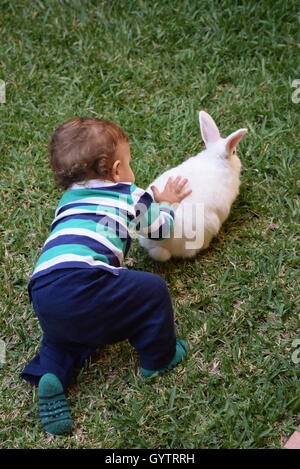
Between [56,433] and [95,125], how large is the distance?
1.19 metres

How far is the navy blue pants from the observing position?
243 cm

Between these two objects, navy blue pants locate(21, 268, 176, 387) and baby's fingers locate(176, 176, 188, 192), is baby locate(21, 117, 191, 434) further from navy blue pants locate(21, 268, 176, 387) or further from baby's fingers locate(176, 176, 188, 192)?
baby's fingers locate(176, 176, 188, 192)

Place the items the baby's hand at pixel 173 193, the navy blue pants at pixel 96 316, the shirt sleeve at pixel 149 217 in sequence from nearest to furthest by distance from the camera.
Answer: the navy blue pants at pixel 96 316, the shirt sleeve at pixel 149 217, the baby's hand at pixel 173 193

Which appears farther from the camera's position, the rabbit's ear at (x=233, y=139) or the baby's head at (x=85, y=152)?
the rabbit's ear at (x=233, y=139)

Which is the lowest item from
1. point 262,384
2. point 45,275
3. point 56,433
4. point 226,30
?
point 56,433

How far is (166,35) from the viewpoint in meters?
4.18

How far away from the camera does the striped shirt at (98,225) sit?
8.12 feet

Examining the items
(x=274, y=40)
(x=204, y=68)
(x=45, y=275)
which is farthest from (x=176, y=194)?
(x=274, y=40)

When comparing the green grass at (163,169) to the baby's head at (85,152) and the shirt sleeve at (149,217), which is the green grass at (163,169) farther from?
the baby's head at (85,152)

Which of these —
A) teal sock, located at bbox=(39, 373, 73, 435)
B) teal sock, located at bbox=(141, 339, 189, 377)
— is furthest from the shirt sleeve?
teal sock, located at bbox=(39, 373, 73, 435)

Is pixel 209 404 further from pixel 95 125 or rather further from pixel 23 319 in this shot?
pixel 95 125

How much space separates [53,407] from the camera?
2480mm

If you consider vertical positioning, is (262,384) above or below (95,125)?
below

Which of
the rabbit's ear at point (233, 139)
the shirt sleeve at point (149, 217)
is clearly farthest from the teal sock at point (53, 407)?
the rabbit's ear at point (233, 139)
